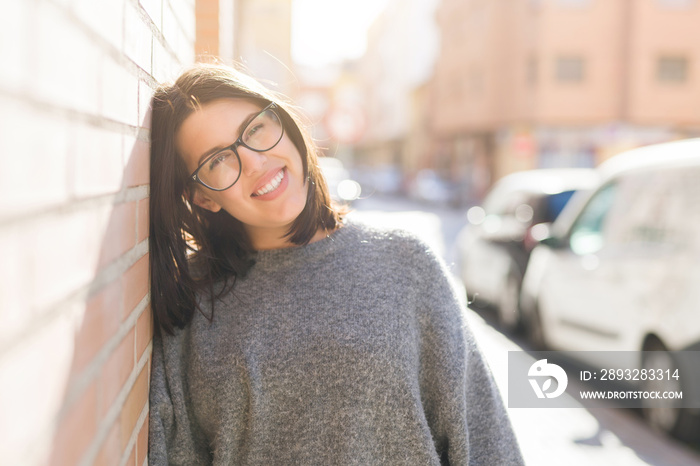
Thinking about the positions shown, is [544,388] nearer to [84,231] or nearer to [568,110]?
[84,231]

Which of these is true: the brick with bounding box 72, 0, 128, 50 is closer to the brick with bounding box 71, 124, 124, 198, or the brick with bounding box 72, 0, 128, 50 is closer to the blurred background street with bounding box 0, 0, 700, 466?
the blurred background street with bounding box 0, 0, 700, 466

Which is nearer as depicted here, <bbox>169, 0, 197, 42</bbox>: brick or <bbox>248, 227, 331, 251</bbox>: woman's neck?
<bbox>169, 0, 197, 42</bbox>: brick

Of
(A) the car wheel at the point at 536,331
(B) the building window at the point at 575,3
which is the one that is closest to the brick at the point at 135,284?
(A) the car wheel at the point at 536,331

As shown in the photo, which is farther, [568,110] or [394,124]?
[394,124]

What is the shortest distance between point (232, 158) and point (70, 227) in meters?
1.08

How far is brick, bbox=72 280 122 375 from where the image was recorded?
3.16 ft

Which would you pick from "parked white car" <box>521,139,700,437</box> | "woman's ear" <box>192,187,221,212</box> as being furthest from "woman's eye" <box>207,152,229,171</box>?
"parked white car" <box>521,139,700,437</box>

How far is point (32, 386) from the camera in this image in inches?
29.3

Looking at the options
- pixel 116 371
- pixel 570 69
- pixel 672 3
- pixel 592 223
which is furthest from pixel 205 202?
pixel 672 3

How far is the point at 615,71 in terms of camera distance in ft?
94.8

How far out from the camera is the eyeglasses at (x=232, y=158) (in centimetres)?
191

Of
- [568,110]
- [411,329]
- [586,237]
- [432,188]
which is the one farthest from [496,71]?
[411,329]

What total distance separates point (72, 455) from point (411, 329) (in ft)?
3.77

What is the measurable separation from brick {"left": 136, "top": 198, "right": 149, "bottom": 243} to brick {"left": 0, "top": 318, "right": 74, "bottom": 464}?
0.67 m
